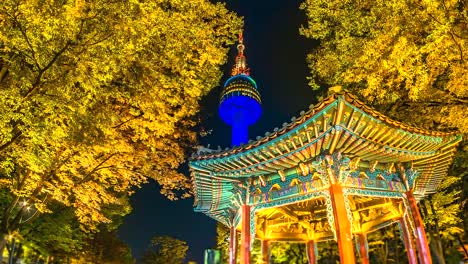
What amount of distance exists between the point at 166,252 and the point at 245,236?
41881 millimetres

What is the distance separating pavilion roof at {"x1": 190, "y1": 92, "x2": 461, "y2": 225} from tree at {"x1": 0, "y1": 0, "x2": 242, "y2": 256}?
324cm

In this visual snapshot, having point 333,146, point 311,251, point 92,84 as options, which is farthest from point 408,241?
point 92,84

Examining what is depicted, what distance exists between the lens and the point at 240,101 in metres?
31.5

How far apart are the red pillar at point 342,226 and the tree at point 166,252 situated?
43.3 m

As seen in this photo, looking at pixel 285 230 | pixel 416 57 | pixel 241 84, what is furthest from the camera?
pixel 241 84

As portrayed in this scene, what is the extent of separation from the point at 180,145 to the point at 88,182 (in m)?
4.75

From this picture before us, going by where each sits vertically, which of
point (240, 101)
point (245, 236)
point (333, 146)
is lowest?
point (245, 236)

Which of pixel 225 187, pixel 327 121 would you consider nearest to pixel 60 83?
pixel 225 187

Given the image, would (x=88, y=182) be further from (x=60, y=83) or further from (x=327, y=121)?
(x=327, y=121)

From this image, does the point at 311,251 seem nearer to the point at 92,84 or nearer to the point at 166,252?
the point at 92,84

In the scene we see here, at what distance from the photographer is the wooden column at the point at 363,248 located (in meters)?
11.9

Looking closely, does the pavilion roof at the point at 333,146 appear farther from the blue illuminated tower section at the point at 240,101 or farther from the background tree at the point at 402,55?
the blue illuminated tower section at the point at 240,101

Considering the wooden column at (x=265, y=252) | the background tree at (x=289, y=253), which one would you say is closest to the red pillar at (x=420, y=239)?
the wooden column at (x=265, y=252)

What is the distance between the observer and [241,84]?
103 ft
